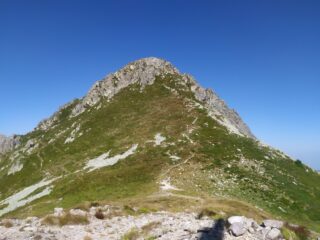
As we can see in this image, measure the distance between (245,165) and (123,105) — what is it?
216 feet

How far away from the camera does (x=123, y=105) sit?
138 m

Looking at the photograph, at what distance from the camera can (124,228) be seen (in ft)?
98.8

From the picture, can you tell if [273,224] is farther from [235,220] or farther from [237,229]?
[237,229]

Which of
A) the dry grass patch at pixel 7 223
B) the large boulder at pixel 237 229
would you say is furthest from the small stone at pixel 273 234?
the dry grass patch at pixel 7 223

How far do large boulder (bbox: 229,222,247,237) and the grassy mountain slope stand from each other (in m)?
26.0

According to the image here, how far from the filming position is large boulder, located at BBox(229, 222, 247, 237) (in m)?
23.1

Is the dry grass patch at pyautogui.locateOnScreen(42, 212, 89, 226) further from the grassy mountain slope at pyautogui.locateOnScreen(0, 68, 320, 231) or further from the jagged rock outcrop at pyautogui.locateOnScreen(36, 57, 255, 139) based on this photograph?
the jagged rock outcrop at pyautogui.locateOnScreen(36, 57, 255, 139)

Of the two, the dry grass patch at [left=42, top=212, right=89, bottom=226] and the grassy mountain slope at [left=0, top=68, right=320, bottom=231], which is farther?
the grassy mountain slope at [left=0, top=68, right=320, bottom=231]

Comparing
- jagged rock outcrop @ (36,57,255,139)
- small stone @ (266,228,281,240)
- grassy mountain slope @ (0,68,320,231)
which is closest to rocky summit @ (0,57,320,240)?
small stone @ (266,228,281,240)

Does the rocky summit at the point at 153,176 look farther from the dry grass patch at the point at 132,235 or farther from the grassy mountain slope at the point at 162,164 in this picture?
the grassy mountain slope at the point at 162,164

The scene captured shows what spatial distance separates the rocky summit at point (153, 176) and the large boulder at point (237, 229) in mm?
82

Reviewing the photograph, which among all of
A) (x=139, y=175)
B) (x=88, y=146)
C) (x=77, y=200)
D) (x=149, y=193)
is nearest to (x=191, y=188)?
(x=149, y=193)

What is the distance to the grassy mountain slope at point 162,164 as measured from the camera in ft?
222

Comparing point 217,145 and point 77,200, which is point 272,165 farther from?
point 77,200
